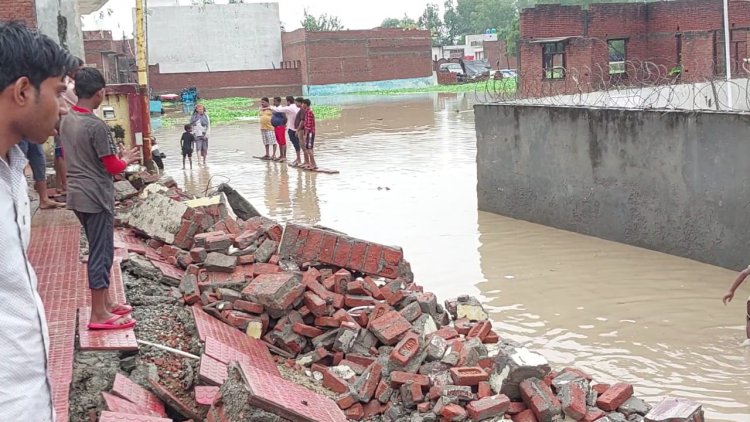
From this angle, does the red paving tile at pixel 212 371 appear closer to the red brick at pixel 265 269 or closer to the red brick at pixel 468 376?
the red brick at pixel 468 376

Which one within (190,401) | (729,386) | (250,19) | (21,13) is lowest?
(729,386)

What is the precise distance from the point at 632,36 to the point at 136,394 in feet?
108

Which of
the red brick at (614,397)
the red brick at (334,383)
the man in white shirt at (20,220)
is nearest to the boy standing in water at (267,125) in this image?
the red brick at (334,383)

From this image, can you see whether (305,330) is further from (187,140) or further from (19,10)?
(187,140)

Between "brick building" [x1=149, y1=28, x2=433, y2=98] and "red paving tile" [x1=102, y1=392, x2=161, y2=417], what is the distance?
164 feet

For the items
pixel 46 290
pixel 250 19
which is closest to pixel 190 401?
pixel 46 290

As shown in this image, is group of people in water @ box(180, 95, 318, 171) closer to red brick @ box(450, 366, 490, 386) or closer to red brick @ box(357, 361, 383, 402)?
red brick @ box(357, 361, 383, 402)

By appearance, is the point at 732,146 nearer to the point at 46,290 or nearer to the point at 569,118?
the point at 569,118

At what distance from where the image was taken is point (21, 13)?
13.5 metres

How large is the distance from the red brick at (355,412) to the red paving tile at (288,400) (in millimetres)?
122

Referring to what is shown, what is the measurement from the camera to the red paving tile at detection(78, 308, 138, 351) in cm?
454

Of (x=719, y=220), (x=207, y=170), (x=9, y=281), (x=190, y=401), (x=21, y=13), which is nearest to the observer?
(x=9, y=281)

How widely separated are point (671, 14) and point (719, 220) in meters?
26.1

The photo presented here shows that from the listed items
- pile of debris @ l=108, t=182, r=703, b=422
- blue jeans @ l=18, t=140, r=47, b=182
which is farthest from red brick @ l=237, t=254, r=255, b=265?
blue jeans @ l=18, t=140, r=47, b=182
